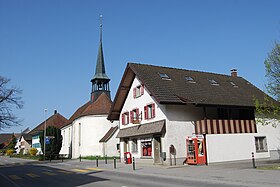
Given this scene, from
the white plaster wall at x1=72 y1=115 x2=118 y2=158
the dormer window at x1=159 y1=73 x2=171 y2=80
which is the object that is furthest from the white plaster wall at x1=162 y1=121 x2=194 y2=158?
the white plaster wall at x1=72 y1=115 x2=118 y2=158

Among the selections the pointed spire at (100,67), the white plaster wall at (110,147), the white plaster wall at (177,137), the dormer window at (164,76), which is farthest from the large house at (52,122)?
the white plaster wall at (177,137)

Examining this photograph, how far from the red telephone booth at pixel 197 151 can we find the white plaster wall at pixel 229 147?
1.43 feet

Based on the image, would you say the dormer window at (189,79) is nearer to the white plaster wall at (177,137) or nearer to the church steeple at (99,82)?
the white plaster wall at (177,137)

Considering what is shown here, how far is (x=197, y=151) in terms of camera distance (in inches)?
917

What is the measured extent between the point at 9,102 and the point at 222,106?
2686cm

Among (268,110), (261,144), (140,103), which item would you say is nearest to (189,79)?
(140,103)

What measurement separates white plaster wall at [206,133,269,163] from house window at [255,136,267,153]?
0.57m

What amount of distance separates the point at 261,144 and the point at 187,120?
7915 mm

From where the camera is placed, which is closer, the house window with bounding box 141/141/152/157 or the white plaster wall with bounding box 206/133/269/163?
the white plaster wall with bounding box 206/133/269/163

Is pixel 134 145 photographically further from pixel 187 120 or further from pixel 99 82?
pixel 99 82

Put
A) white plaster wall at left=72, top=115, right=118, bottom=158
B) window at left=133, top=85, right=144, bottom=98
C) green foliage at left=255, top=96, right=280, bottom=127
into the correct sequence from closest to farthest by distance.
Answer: green foliage at left=255, top=96, right=280, bottom=127 → window at left=133, top=85, right=144, bottom=98 → white plaster wall at left=72, top=115, right=118, bottom=158

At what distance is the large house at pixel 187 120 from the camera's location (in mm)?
23938

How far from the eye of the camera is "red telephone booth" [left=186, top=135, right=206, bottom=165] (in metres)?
23.2

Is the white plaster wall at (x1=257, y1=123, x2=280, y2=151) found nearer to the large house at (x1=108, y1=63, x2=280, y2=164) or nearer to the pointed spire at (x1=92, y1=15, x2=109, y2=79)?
the large house at (x1=108, y1=63, x2=280, y2=164)
